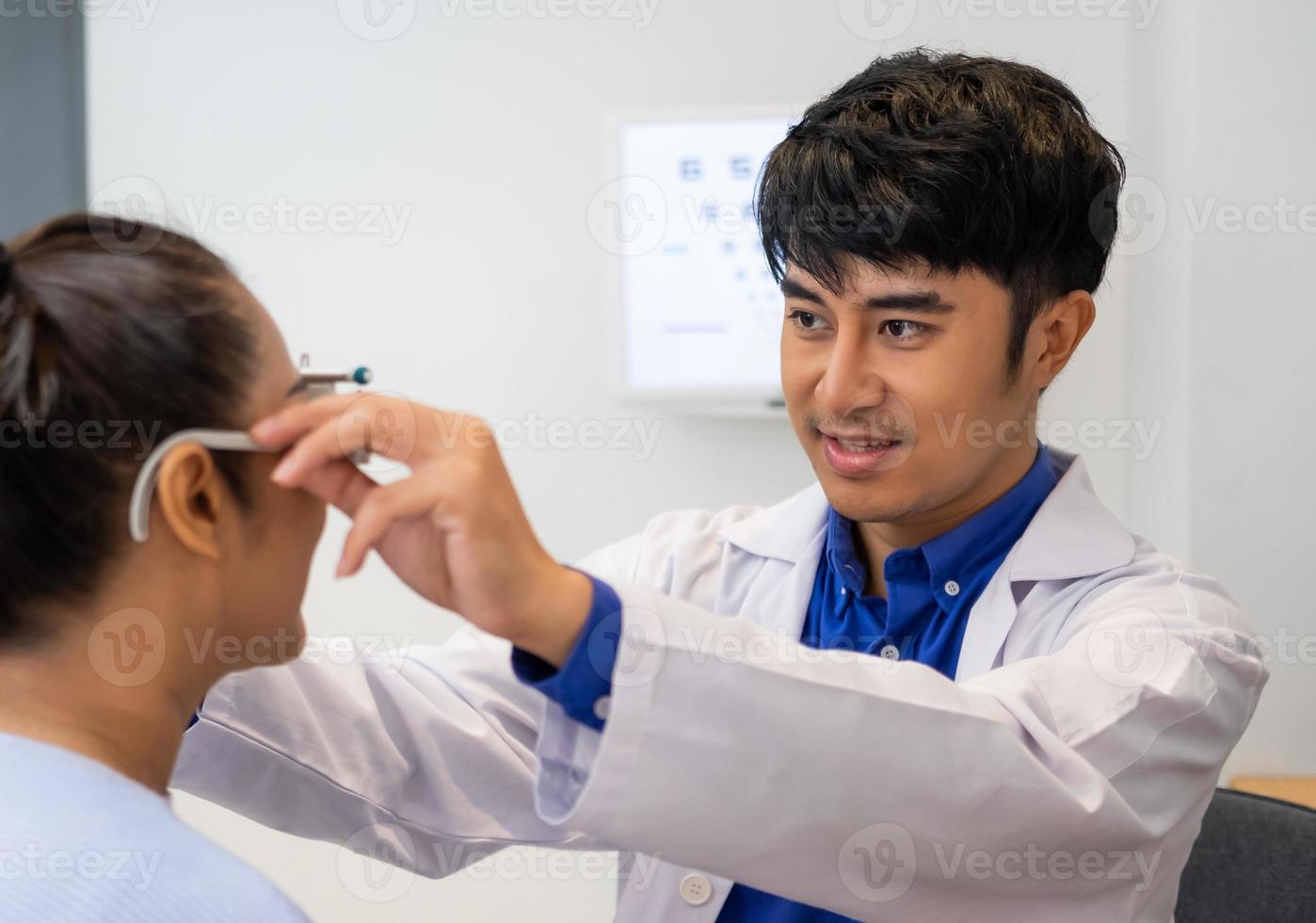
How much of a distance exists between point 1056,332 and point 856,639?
386 millimetres

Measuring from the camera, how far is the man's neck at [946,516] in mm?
1315

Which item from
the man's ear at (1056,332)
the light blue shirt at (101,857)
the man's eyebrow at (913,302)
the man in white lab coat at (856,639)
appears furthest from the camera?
the man's ear at (1056,332)

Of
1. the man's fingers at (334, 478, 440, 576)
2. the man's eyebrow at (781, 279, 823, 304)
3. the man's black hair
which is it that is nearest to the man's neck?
the man's black hair

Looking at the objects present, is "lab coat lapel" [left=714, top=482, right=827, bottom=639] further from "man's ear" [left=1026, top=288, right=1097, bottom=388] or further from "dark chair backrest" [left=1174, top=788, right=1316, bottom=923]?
"dark chair backrest" [left=1174, top=788, right=1316, bottom=923]

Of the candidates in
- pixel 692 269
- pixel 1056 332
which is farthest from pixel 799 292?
pixel 692 269

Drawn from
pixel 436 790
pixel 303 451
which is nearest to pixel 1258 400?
pixel 436 790

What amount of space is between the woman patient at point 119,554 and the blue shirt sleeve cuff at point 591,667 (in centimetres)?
21

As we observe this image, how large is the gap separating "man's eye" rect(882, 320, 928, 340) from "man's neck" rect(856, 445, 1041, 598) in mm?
185

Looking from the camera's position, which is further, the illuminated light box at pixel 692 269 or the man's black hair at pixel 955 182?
the illuminated light box at pixel 692 269

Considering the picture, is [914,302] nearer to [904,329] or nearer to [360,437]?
[904,329]

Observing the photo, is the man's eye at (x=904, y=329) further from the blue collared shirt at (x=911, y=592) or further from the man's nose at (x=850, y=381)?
the blue collared shirt at (x=911, y=592)

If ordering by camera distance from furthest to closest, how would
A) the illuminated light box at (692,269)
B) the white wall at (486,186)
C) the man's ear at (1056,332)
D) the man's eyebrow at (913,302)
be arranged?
1. the white wall at (486,186)
2. the illuminated light box at (692,269)
3. the man's ear at (1056,332)
4. the man's eyebrow at (913,302)

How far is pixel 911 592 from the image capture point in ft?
4.31

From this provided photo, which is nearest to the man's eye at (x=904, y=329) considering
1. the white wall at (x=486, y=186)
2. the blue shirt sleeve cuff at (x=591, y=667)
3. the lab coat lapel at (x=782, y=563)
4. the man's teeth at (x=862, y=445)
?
the man's teeth at (x=862, y=445)
